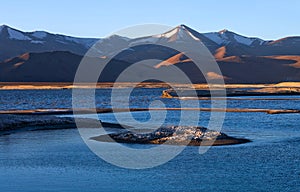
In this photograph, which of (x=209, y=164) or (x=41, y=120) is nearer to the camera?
(x=209, y=164)

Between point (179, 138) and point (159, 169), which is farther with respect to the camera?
point (179, 138)

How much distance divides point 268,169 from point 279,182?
2617mm

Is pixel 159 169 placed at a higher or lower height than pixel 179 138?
higher

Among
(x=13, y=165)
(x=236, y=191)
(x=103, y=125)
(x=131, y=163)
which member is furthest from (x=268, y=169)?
(x=103, y=125)

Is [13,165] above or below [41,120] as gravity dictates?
above

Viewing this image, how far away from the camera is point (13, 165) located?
83.4 ft

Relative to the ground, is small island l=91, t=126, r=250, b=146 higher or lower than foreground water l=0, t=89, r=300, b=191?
lower

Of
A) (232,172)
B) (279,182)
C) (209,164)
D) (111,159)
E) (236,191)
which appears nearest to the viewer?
(236,191)

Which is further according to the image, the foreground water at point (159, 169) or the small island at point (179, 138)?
the small island at point (179, 138)

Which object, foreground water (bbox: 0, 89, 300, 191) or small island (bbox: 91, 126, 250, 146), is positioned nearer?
foreground water (bbox: 0, 89, 300, 191)

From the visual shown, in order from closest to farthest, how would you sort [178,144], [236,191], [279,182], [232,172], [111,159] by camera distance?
[236,191] → [279,182] → [232,172] → [111,159] → [178,144]

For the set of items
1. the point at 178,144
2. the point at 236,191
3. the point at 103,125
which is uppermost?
the point at 236,191

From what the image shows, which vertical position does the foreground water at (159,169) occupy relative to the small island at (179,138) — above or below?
above

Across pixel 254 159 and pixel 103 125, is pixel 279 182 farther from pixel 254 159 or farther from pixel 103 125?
pixel 103 125
